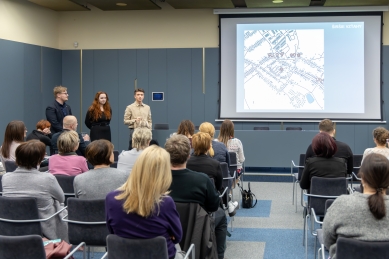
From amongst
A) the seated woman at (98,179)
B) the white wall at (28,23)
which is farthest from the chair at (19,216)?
the white wall at (28,23)

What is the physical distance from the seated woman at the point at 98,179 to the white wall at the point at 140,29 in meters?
8.25

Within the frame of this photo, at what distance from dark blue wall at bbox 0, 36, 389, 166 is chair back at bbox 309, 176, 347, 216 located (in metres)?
6.64

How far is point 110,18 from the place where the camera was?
492 inches

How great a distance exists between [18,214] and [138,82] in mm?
8744

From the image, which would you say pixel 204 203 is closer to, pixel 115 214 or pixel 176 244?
pixel 176 244

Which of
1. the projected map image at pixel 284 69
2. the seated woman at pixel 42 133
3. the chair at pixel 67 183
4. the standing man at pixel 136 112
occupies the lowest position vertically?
the chair at pixel 67 183

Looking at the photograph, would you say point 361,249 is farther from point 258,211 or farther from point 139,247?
point 258,211

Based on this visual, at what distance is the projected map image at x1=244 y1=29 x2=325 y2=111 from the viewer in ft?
37.3

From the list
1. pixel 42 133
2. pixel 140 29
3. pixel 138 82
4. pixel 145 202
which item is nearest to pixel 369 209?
pixel 145 202

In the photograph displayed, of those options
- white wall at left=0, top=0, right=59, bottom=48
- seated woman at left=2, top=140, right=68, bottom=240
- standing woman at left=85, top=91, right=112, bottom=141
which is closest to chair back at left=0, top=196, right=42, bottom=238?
seated woman at left=2, top=140, right=68, bottom=240

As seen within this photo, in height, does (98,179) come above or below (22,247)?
above

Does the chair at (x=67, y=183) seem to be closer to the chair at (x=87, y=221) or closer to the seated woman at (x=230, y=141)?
the chair at (x=87, y=221)

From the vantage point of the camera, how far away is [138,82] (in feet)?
40.6

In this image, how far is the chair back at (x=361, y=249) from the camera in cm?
269
